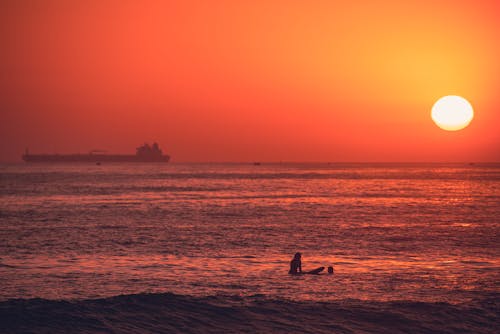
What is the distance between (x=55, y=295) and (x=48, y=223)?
29699 millimetres

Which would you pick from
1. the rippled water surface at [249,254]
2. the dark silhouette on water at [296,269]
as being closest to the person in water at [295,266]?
the dark silhouette on water at [296,269]

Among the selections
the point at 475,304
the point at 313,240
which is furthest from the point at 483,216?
the point at 475,304

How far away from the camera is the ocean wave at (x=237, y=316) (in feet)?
56.1

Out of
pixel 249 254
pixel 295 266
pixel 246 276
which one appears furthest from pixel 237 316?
pixel 249 254

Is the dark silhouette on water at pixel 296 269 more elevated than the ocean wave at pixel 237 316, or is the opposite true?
the dark silhouette on water at pixel 296 269

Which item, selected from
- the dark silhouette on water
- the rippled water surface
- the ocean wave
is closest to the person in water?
the dark silhouette on water

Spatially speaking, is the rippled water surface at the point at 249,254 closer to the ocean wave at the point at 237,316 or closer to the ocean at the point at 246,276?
the ocean at the point at 246,276

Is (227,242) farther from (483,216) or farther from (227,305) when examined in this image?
(483,216)

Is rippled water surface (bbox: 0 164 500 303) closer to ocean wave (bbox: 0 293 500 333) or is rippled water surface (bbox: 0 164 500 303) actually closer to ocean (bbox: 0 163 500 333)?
ocean (bbox: 0 163 500 333)

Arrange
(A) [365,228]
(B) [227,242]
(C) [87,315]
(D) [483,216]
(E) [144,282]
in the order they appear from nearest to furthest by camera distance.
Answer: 1. (C) [87,315]
2. (E) [144,282]
3. (B) [227,242]
4. (A) [365,228]
5. (D) [483,216]

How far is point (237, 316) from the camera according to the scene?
59.9ft

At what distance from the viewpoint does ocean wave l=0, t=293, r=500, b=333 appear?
17.1 metres

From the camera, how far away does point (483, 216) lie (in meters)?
57.5

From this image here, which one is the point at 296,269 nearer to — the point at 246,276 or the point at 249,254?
the point at 246,276
